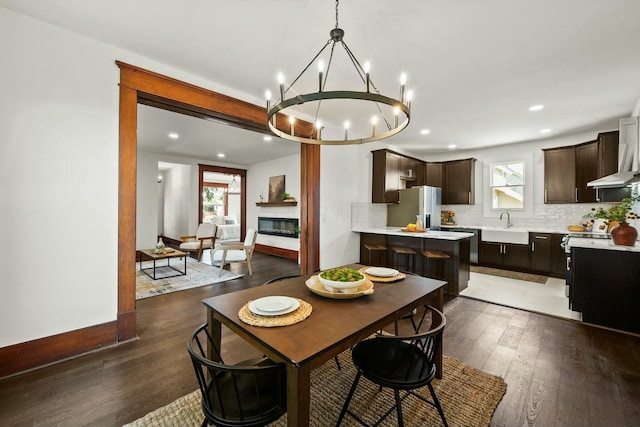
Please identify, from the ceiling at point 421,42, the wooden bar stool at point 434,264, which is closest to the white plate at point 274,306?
the ceiling at point 421,42

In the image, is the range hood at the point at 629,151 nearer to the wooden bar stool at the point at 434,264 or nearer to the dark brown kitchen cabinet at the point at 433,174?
the wooden bar stool at the point at 434,264

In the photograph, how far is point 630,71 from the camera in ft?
8.41

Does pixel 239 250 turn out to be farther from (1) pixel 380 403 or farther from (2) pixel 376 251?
(1) pixel 380 403

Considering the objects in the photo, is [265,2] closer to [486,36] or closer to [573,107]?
[486,36]

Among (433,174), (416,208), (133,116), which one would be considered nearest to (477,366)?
(416,208)

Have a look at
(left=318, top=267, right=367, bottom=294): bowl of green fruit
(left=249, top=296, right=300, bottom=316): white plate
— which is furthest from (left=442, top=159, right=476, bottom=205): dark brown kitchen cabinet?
(left=249, top=296, right=300, bottom=316): white plate

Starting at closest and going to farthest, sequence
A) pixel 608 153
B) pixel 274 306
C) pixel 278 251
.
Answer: pixel 274 306
pixel 608 153
pixel 278 251

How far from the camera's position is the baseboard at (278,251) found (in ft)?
21.5

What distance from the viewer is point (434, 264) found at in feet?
12.6

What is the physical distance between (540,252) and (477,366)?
12.7 ft

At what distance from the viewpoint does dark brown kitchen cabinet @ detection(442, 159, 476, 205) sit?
19.2 feet

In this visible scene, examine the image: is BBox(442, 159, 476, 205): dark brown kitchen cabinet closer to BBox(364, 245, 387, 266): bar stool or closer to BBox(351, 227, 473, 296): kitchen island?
BBox(351, 227, 473, 296): kitchen island

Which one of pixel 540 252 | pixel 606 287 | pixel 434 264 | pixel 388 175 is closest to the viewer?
pixel 606 287

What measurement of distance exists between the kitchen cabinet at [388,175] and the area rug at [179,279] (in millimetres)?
3051
